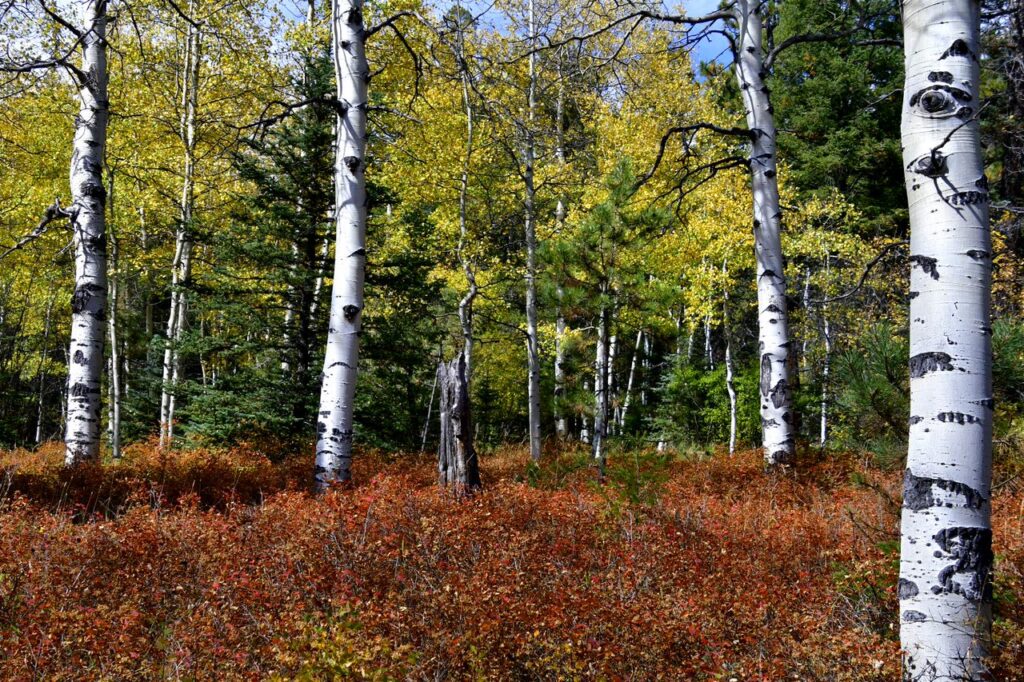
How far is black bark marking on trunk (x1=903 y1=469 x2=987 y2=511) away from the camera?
2.75 meters

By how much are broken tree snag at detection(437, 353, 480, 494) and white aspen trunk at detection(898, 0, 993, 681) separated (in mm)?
4388

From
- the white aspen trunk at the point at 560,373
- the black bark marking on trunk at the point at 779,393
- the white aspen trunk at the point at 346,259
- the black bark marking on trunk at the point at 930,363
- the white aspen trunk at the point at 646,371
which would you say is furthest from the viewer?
the white aspen trunk at the point at 646,371

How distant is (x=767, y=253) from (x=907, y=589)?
5.30 meters

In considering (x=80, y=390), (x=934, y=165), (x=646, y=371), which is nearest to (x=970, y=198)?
(x=934, y=165)

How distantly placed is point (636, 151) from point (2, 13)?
573 inches

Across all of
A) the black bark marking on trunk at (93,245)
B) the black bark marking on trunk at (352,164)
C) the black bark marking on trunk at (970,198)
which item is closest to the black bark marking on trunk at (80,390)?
the black bark marking on trunk at (93,245)

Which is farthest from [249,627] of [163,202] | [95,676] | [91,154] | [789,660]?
[163,202]

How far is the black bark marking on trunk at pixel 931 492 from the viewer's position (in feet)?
9.02

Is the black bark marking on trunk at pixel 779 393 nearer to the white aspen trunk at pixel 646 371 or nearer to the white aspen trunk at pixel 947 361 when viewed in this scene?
the white aspen trunk at pixel 947 361

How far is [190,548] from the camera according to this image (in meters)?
4.32

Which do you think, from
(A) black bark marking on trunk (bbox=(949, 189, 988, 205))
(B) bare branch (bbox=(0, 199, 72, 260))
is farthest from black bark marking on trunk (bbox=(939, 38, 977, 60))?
Answer: (B) bare branch (bbox=(0, 199, 72, 260))

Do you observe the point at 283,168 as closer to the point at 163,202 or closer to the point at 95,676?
the point at 163,202

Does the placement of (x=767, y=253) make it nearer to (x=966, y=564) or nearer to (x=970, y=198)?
(x=970, y=198)

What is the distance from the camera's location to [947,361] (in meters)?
2.84
